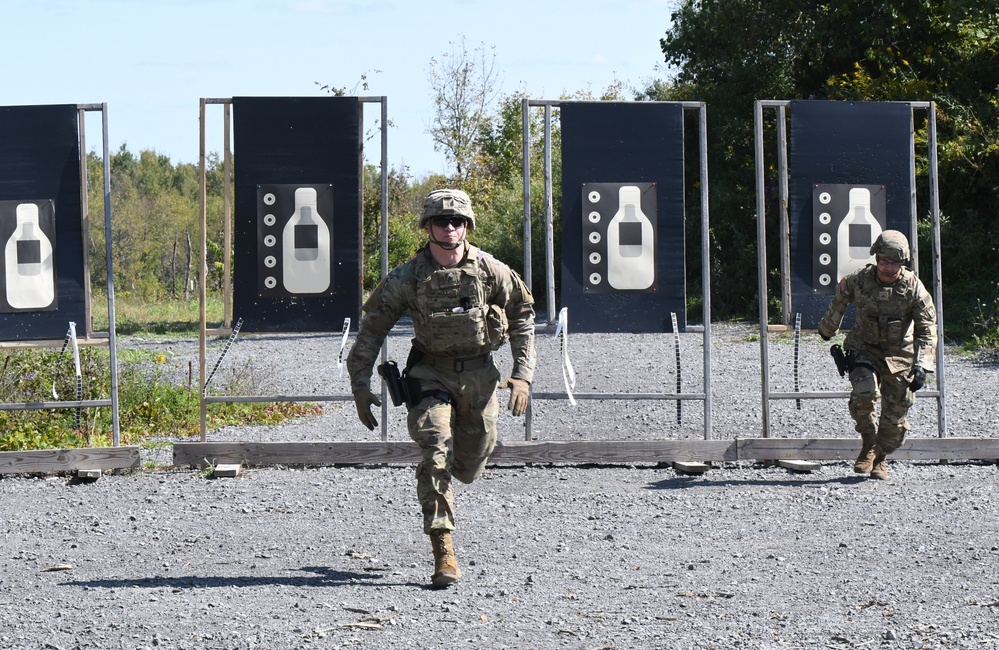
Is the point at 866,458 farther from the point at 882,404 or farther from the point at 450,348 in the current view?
the point at 450,348

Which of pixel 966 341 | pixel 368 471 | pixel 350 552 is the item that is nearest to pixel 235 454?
pixel 368 471

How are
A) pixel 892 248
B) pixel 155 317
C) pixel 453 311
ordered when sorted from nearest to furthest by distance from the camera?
pixel 453 311 → pixel 892 248 → pixel 155 317

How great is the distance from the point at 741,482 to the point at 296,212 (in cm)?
390

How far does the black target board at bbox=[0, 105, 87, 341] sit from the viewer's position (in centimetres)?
962

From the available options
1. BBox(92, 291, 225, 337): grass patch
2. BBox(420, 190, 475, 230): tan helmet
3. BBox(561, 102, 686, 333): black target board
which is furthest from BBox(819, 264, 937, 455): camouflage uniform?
BBox(92, 291, 225, 337): grass patch

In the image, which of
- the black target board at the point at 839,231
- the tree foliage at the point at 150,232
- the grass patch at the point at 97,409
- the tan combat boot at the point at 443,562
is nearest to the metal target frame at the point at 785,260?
the black target board at the point at 839,231

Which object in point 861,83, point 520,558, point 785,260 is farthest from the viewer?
point 861,83

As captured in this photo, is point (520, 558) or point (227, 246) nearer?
point (520, 558)

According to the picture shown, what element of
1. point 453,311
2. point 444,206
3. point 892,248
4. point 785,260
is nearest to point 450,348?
point 453,311

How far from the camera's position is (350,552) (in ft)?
23.1

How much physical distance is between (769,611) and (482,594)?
1336 millimetres

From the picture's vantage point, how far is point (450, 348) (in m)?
6.67

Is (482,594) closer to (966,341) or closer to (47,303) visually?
(47,303)

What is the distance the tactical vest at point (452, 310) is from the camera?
6.62m
